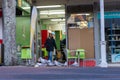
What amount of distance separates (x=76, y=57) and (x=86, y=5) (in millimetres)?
3500

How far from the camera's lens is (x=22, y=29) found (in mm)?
25781

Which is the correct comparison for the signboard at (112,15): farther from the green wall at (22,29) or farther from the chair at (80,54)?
the green wall at (22,29)

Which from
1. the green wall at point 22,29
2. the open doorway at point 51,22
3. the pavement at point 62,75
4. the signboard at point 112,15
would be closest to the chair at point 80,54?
the signboard at point 112,15

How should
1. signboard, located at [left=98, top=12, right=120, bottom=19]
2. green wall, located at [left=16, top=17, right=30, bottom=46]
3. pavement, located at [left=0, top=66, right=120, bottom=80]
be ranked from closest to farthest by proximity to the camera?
1. pavement, located at [left=0, top=66, right=120, bottom=80]
2. signboard, located at [left=98, top=12, right=120, bottom=19]
3. green wall, located at [left=16, top=17, right=30, bottom=46]

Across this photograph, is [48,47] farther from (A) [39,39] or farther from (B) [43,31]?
(B) [43,31]

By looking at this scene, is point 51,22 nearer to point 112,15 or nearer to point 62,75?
point 112,15

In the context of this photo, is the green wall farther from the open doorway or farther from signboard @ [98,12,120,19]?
signboard @ [98,12,120,19]

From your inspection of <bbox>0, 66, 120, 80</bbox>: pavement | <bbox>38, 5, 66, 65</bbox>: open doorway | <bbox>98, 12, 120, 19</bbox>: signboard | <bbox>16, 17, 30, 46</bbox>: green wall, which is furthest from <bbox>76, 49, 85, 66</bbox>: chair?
<bbox>0, 66, 120, 80</bbox>: pavement

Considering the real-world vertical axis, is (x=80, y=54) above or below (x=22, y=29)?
below

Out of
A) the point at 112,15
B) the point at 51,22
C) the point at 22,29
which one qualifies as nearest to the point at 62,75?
the point at 112,15

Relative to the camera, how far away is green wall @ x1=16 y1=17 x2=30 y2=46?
25625 mm

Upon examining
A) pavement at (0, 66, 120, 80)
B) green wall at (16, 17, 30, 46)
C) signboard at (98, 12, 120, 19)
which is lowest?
pavement at (0, 66, 120, 80)

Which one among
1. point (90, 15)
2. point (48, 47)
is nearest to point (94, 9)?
point (90, 15)

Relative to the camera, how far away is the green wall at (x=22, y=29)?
2562 centimetres
